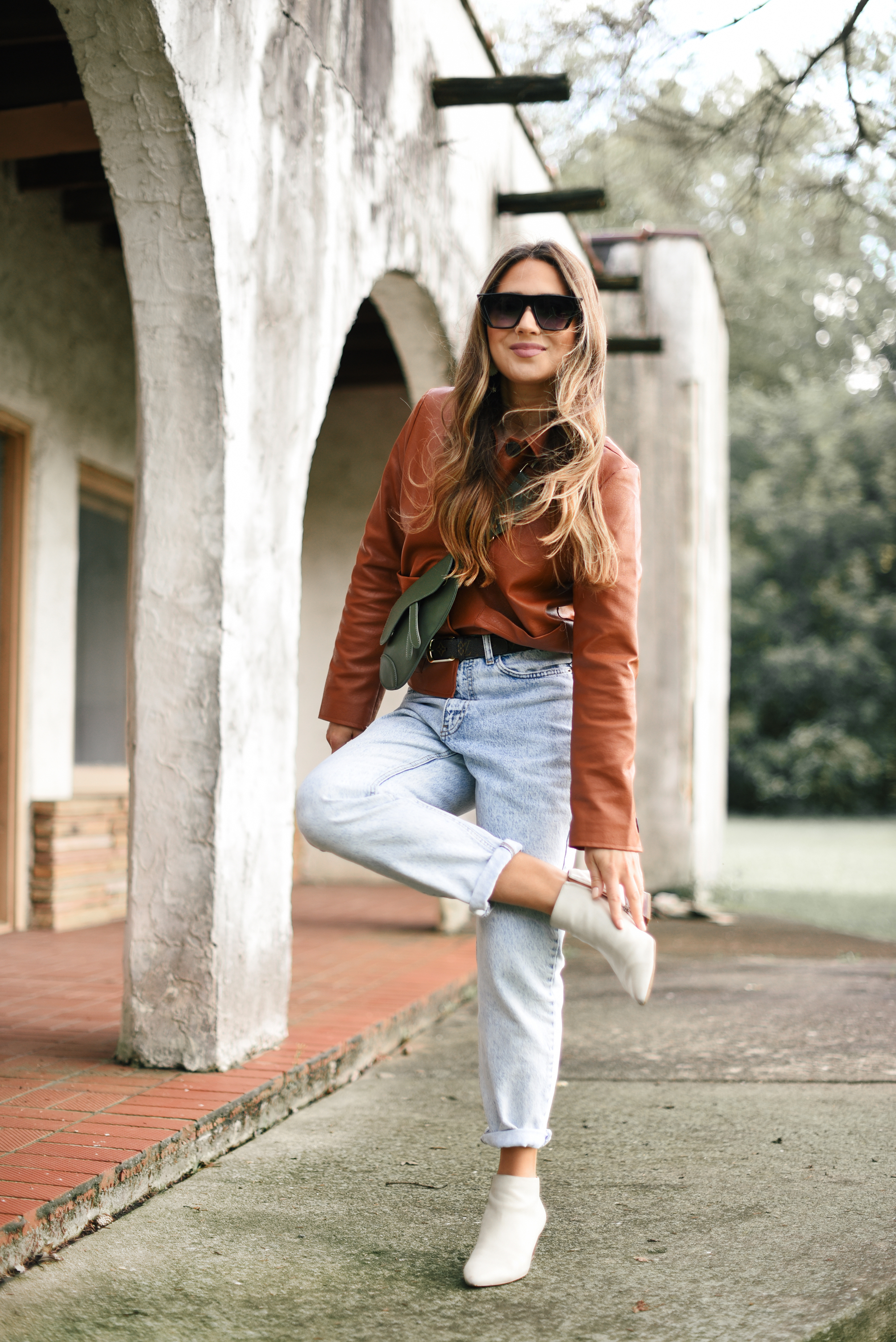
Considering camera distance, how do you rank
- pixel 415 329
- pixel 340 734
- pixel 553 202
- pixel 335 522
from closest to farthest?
pixel 340 734 < pixel 415 329 < pixel 553 202 < pixel 335 522

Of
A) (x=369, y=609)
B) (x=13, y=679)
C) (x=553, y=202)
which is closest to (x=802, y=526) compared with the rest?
(x=553, y=202)

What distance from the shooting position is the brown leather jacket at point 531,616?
2.33 metres

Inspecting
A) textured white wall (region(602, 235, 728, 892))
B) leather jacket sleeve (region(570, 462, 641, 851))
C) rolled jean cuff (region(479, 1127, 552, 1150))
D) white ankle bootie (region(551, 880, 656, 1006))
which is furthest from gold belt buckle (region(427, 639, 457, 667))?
textured white wall (region(602, 235, 728, 892))

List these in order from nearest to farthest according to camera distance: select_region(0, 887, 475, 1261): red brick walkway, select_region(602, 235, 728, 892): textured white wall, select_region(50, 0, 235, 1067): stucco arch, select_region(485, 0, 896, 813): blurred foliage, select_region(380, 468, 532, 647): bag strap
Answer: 1. select_region(380, 468, 532, 647): bag strap
2. select_region(0, 887, 475, 1261): red brick walkway
3. select_region(50, 0, 235, 1067): stucco arch
4. select_region(602, 235, 728, 892): textured white wall
5. select_region(485, 0, 896, 813): blurred foliage

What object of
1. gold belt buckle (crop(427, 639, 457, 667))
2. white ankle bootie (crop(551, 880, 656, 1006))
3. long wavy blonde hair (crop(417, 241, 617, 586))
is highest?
long wavy blonde hair (crop(417, 241, 617, 586))

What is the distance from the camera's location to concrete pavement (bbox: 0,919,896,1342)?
7.20ft

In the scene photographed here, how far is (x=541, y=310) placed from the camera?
2.49m

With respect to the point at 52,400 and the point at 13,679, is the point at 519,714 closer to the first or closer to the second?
the point at 13,679

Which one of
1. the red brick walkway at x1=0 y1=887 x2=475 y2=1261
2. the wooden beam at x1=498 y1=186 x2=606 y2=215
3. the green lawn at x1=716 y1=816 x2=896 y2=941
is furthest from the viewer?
the green lawn at x1=716 y1=816 x2=896 y2=941

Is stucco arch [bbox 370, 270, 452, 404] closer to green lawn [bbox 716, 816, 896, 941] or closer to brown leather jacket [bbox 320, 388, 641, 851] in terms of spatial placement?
brown leather jacket [bbox 320, 388, 641, 851]

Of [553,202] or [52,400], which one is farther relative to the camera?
[553,202]

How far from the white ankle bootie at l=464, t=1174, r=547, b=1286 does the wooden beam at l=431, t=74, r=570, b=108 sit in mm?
4760

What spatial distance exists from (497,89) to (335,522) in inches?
139

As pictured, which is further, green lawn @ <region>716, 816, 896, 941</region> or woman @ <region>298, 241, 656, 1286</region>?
green lawn @ <region>716, 816, 896, 941</region>
